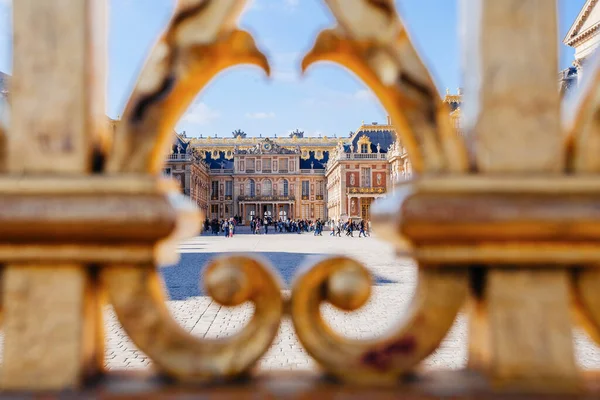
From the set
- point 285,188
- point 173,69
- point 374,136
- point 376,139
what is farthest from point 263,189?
point 173,69

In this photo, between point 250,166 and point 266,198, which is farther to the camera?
point 250,166

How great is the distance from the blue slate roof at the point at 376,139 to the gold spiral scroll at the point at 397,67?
149ft

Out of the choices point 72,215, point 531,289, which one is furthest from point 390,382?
point 72,215

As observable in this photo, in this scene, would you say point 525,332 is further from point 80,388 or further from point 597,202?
point 80,388

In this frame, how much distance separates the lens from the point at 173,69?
684 mm

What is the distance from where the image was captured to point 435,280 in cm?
68

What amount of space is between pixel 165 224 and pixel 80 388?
0.28 meters

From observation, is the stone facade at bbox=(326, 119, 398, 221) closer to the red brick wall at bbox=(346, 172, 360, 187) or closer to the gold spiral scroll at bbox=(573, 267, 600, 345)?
the red brick wall at bbox=(346, 172, 360, 187)

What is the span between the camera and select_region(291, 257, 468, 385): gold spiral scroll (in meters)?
0.67

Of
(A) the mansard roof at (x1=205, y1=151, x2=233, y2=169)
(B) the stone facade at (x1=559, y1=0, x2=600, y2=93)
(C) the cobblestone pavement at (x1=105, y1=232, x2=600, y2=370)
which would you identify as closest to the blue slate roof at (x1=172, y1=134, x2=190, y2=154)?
(A) the mansard roof at (x1=205, y1=151, x2=233, y2=169)

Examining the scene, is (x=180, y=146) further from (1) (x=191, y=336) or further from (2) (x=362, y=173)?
(1) (x=191, y=336)

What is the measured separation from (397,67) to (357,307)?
0.37 metres

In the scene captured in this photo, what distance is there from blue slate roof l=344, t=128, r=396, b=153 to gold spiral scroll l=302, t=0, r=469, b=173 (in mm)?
45538

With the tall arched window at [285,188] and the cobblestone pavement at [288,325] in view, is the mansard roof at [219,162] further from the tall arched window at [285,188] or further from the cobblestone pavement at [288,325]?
the cobblestone pavement at [288,325]
